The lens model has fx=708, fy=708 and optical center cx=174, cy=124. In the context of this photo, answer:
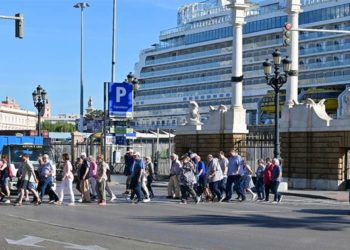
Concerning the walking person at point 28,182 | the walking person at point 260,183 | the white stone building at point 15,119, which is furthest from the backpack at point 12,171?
the white stone building at point 15,119

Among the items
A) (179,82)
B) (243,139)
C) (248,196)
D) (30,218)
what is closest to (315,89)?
(179,82)

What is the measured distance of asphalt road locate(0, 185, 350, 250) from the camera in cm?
1245

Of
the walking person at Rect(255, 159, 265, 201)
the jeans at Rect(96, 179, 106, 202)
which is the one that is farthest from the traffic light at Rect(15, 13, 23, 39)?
the walking person at Rect(255, 159, 265, 201)

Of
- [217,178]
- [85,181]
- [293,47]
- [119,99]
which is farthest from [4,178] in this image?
[293,47]

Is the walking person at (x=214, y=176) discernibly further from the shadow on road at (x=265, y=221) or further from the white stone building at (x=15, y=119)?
the white stone building at (x=15, y=119)

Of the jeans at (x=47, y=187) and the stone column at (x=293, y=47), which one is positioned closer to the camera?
the jeans at (x=47, y=187)

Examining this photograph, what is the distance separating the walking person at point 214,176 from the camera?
75.0 ft

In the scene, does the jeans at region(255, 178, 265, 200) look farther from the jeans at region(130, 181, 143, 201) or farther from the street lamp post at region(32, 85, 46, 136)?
the street lamp post at region(32, 85, 46, 136)

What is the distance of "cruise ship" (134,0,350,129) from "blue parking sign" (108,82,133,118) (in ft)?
121

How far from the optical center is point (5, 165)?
23250 mm

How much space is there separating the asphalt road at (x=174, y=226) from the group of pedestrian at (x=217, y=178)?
1.11 m

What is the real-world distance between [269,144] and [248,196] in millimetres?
9278

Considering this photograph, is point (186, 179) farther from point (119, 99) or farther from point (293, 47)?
point (293, 47)

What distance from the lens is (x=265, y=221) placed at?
54.4ft
